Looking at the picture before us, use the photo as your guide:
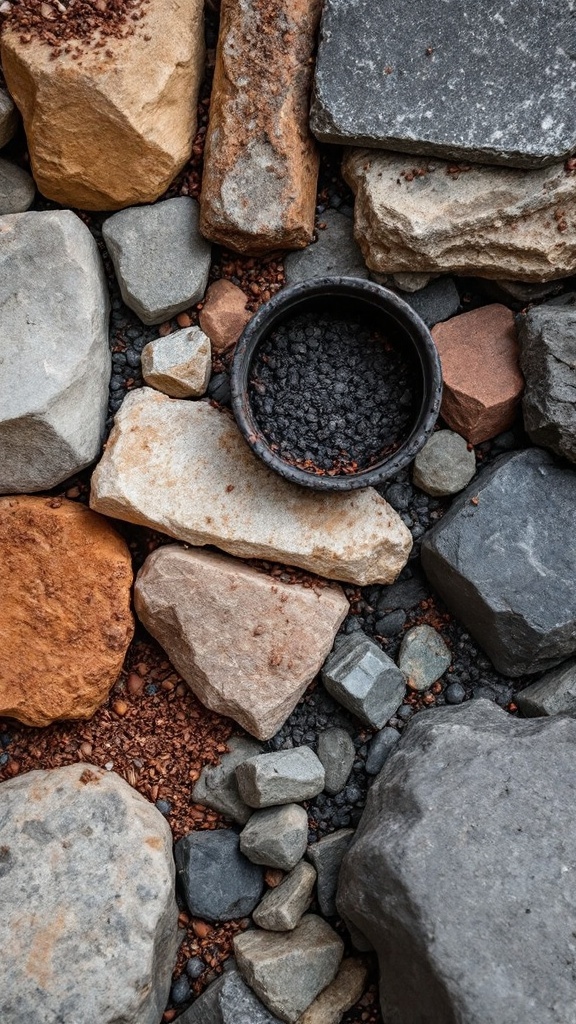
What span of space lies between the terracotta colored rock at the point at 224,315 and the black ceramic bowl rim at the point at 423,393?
177 mm

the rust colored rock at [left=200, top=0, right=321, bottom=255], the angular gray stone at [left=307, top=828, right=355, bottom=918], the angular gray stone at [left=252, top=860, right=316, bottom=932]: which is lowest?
the angular gray stone at [left=252, top=860, right=316, bottom=932]

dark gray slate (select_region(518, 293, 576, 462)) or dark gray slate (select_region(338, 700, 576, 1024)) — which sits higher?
dark gray slate (select_region(518, 293, 576, 462))

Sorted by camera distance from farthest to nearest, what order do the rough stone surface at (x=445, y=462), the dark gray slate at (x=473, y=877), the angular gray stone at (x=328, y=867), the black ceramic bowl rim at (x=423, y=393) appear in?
1. the rough stone surface at (x=445, y=462)
2. the angular gray stone at (x=328, y=867)
3. the black ceramic bowl rim at (x=423, y=393)
4. the dark gray slate at (x=473, y=877)

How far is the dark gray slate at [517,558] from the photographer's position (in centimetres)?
237

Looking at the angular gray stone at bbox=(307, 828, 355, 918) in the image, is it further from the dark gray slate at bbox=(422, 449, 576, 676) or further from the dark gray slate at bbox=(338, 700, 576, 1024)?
the dark gray slate at bbox=(422, 449, 576, 676)

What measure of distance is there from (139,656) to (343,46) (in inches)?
73.7

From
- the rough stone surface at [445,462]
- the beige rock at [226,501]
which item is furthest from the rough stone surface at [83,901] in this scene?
the rough stone surface at [445,462]

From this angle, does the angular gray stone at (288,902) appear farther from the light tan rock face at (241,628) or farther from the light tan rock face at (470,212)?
the light tan rock face at (470,212)

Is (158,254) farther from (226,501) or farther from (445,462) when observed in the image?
(445,462)

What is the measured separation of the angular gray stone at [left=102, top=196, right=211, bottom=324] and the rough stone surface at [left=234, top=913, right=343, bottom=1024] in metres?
1.87

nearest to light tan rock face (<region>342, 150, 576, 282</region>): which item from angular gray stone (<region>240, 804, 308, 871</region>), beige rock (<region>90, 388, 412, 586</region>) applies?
beige rock (<region>90, 388, 412, 586</region>)

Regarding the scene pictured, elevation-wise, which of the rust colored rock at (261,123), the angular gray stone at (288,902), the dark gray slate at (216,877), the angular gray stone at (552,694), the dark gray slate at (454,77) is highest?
the dark gray slate at (454,77)

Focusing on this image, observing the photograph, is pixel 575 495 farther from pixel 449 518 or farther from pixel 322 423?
pixel 322 423

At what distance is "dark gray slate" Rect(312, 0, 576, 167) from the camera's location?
2.16 metres
